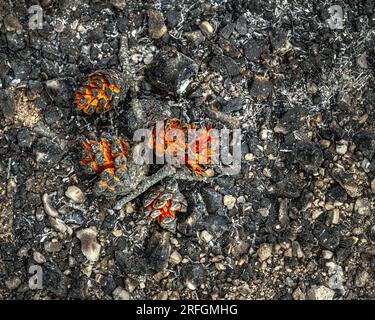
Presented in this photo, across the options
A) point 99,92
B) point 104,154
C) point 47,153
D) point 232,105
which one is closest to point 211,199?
point 232,105

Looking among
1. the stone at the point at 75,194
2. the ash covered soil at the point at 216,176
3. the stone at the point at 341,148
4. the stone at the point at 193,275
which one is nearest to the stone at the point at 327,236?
the ash covered soil at the point at 216,176

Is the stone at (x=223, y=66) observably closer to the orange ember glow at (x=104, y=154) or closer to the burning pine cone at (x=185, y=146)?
the burning pine cone at (x=185, y=146)

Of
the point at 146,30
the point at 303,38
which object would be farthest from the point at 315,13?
the point at 146,30

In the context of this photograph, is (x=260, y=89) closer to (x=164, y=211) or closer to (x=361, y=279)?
(x=164, y=211)

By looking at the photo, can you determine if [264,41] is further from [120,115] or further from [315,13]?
[120,115]

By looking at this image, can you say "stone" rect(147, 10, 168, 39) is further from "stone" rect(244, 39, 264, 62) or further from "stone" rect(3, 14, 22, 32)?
"stone" rect(3, 14, 22, 32)

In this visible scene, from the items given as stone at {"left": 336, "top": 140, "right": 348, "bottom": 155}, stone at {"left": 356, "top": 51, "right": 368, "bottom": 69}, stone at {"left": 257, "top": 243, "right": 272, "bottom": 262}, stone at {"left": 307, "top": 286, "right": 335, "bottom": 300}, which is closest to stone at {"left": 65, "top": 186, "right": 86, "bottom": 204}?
stone at {"left": 257, "top": 243, "right": 272, "bottom": 262}
